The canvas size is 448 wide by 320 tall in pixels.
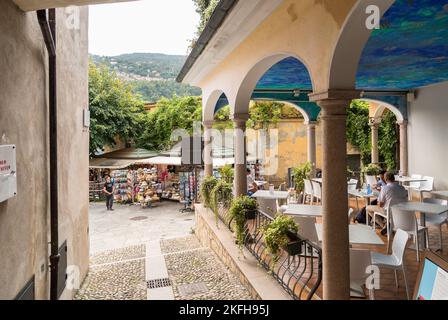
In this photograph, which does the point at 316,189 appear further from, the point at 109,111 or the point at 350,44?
the point at 109,111

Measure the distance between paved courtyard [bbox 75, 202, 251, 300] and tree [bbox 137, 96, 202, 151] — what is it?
881cm

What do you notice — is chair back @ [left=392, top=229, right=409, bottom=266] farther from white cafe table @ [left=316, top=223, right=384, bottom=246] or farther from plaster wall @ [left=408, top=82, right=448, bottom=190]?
plaster wall @ [left=408, top=82, right=448, bottom=190]

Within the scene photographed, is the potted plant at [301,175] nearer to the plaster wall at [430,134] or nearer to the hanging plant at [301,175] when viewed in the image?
the hanging plant at [301,175]

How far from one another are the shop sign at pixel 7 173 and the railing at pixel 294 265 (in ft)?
9.81

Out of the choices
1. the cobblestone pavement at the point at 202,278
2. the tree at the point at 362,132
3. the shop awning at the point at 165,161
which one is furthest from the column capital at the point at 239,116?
the tree at the point at 362,132

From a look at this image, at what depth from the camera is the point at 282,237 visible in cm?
410

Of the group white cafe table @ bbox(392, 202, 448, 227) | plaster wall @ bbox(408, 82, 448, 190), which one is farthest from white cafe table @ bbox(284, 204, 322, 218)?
plaster wall @ bbox(408, 82, 448, 190)

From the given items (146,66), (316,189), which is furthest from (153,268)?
(146,66)

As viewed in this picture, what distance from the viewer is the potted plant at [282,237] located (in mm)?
4027

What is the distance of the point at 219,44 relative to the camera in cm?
646

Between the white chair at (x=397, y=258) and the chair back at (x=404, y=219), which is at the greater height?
the chair back at (x=404, y=219)
